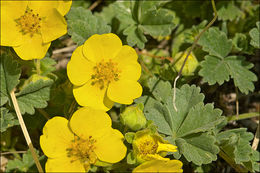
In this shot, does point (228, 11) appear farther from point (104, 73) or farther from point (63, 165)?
point (63, 165)

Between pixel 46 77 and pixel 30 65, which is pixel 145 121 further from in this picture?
pixel 30 65

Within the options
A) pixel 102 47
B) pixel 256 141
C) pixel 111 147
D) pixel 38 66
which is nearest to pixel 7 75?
pixel 38 66

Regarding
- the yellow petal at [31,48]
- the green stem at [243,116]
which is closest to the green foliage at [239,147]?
the green stem at [243,116]

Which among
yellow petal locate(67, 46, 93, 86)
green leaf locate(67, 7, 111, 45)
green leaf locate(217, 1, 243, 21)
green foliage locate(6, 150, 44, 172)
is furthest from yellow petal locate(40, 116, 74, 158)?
green leaf locate(217, 1, 243, 21)

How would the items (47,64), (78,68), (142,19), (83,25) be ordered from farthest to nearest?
(142,19)
(47,64)
(83,25)
(78,68)

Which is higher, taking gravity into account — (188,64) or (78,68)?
(78,68)

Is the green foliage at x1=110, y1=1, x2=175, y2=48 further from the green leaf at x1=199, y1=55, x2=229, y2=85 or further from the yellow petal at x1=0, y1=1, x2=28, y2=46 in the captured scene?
the yellow petal at x1=0, y1=1, x2=28, y2=46
